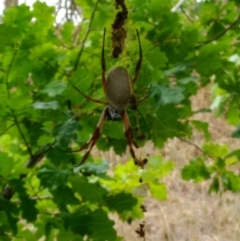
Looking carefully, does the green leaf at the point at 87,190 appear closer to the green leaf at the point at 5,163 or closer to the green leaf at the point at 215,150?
the green leaf at the point at 5,163

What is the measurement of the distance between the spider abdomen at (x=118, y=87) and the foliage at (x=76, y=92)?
0.22 metres

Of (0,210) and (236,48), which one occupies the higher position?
(236,48)

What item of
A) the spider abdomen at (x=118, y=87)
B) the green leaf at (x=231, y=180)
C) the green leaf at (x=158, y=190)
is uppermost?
the spider abdomen at (x=118, y=87)

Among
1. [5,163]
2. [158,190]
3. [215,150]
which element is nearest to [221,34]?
[215,150]

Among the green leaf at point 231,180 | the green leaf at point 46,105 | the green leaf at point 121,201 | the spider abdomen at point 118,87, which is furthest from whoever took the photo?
the green leaf at point 231,180

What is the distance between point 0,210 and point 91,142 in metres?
0.35

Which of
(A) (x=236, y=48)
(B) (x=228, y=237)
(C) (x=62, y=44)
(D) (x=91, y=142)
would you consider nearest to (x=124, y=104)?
(D) (x=91, y=142)

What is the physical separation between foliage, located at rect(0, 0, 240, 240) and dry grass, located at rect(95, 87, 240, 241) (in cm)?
213

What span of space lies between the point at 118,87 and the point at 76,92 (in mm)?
321

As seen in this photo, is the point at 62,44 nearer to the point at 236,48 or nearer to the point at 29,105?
the point at 29,105

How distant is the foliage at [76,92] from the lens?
0.98 m

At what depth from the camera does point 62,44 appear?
112 centimetres

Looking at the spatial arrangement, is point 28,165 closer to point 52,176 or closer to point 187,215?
point 52,176

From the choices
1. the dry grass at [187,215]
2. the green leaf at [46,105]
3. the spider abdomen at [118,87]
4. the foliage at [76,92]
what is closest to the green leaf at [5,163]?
the foliage at [76,92]
